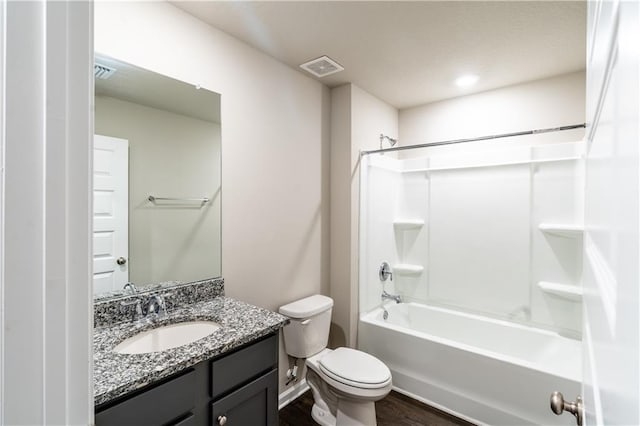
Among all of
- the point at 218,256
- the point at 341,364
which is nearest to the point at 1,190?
the point at 218,256

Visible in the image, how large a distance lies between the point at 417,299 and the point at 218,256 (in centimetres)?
210

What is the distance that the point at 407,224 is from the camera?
3.04 metres

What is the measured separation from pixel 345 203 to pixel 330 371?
1.30 metres

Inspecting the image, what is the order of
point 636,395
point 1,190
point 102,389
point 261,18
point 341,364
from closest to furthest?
1. point 636,395
2. point 1,190
3. point 102,389
4. point 261,18
5. point 341,364

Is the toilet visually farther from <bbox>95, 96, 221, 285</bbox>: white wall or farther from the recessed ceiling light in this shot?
the recessed ceiling light

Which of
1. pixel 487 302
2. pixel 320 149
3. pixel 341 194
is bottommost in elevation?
pixel 487 302

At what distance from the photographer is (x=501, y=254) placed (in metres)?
2.60

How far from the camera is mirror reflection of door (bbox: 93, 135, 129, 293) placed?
4.58ft

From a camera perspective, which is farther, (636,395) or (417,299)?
(417,299)

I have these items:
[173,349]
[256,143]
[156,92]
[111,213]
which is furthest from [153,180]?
[173,349]

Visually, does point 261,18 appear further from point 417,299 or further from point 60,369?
point 417,299

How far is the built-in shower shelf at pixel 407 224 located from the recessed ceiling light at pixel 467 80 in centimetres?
128

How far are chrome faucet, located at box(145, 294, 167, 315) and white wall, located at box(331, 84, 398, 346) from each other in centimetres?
147

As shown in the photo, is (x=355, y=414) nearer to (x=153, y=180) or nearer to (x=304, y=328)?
(x=304, y=328)
